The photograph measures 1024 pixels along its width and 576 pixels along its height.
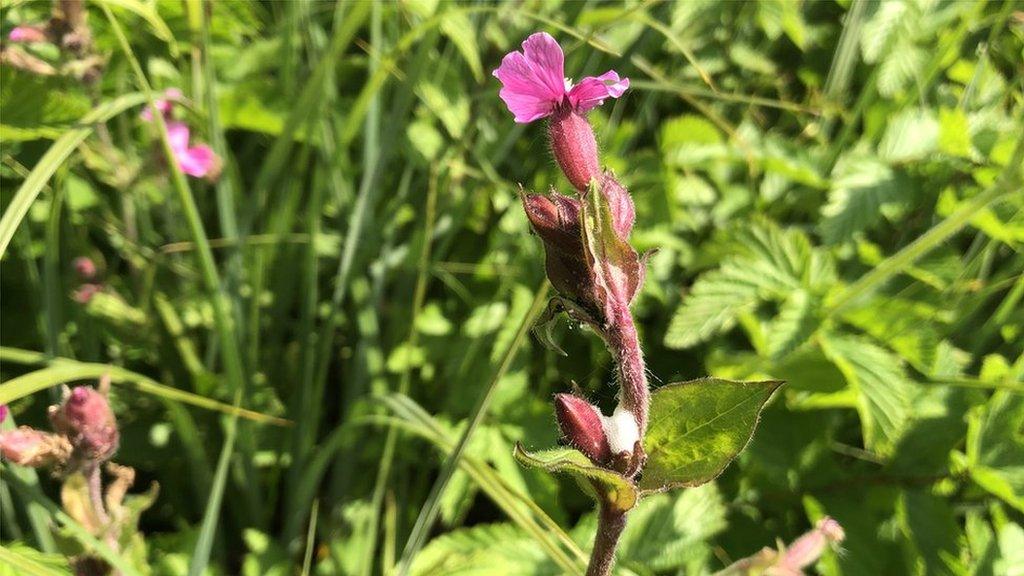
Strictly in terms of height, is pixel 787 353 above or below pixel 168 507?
above

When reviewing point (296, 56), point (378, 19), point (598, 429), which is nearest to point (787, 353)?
point (598, 429)

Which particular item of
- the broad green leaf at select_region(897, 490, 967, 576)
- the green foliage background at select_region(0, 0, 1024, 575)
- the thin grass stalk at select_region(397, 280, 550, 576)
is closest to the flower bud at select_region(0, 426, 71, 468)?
the green foliage background at select_region(0, 0, 1024, 575)

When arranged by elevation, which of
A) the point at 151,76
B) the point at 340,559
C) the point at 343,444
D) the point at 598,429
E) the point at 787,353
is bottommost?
the point at 340,559

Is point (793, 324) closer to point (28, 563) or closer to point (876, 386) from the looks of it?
point (876, 386)

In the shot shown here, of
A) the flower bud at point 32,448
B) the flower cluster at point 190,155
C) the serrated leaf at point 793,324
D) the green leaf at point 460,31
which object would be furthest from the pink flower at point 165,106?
the serrated leaf at point 793,324

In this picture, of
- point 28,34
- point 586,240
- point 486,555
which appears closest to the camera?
point 586,240

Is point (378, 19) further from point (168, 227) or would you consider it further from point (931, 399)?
point (931, 399)

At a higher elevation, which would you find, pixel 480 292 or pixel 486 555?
pixel 480 292

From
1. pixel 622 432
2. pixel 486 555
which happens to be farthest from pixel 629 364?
pixel 486 555
